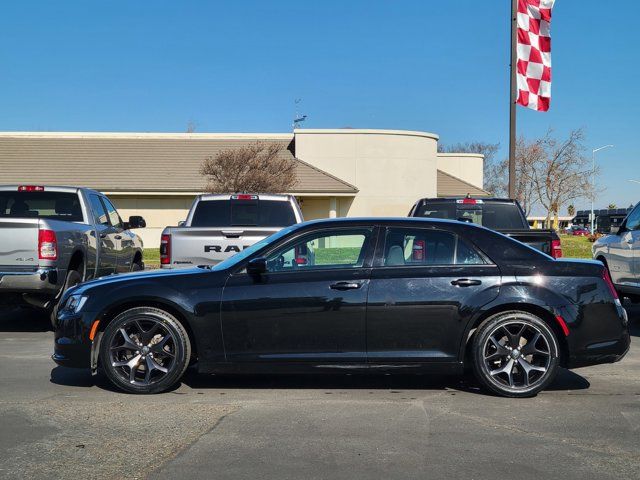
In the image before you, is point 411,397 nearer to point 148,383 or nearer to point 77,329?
point 148,383

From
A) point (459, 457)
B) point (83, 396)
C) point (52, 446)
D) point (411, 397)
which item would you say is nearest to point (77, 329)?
point (83, 396)

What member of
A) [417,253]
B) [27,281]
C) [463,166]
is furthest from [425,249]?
[463,166]

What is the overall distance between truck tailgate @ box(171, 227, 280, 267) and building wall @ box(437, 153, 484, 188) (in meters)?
37.6

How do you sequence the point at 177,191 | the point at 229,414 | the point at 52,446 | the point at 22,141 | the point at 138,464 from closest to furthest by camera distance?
the point at 138,464 → the point at 52,446 → the point at 229,414 → the point at 177,191 → the point at 22,141

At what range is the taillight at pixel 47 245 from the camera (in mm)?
9086

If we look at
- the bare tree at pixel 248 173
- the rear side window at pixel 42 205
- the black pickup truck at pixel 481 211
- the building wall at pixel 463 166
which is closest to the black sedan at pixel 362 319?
the rear side window at pixel 42 205

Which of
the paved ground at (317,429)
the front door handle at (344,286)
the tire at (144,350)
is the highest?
the front door handle at (344,286)

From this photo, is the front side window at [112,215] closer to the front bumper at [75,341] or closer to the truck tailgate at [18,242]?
the truck tailgate at [18,242]

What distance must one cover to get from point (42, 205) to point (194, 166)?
24.9m

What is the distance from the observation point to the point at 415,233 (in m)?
6.59

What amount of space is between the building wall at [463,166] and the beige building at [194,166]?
8.30m

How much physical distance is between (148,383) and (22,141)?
114 ft

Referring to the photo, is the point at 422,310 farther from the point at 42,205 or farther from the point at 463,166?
the point at 463,166

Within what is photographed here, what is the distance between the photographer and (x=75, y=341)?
6395 mm
